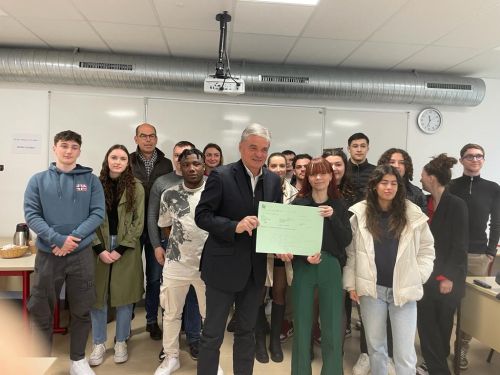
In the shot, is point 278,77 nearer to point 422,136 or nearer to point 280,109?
point 280,109

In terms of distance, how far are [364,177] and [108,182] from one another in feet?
6.76

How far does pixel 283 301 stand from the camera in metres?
2.74

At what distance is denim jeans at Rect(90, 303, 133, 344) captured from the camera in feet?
8.59

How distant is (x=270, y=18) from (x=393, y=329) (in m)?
2.64

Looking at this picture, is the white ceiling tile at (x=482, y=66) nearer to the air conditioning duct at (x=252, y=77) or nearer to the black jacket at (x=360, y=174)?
the air conditioning duct at (x=252, y=77)

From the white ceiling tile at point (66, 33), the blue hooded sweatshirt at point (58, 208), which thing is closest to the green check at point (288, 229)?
the blue hooded sweatshirt at point (58, 208)

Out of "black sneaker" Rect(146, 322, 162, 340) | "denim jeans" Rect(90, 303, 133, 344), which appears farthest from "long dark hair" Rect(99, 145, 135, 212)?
"black sneaker" Rect(146, 322, 162, 340)

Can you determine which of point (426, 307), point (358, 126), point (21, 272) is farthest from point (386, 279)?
point (358, 126)

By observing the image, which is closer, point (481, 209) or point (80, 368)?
point (80, 368)

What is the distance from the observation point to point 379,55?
12.7ft

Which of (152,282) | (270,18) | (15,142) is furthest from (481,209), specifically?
(15,142)

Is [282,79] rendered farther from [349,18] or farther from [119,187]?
[119,187]

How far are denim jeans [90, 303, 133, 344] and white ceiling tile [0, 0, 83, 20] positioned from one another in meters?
2.50

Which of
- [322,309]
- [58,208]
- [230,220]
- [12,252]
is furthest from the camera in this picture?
[12,252]
